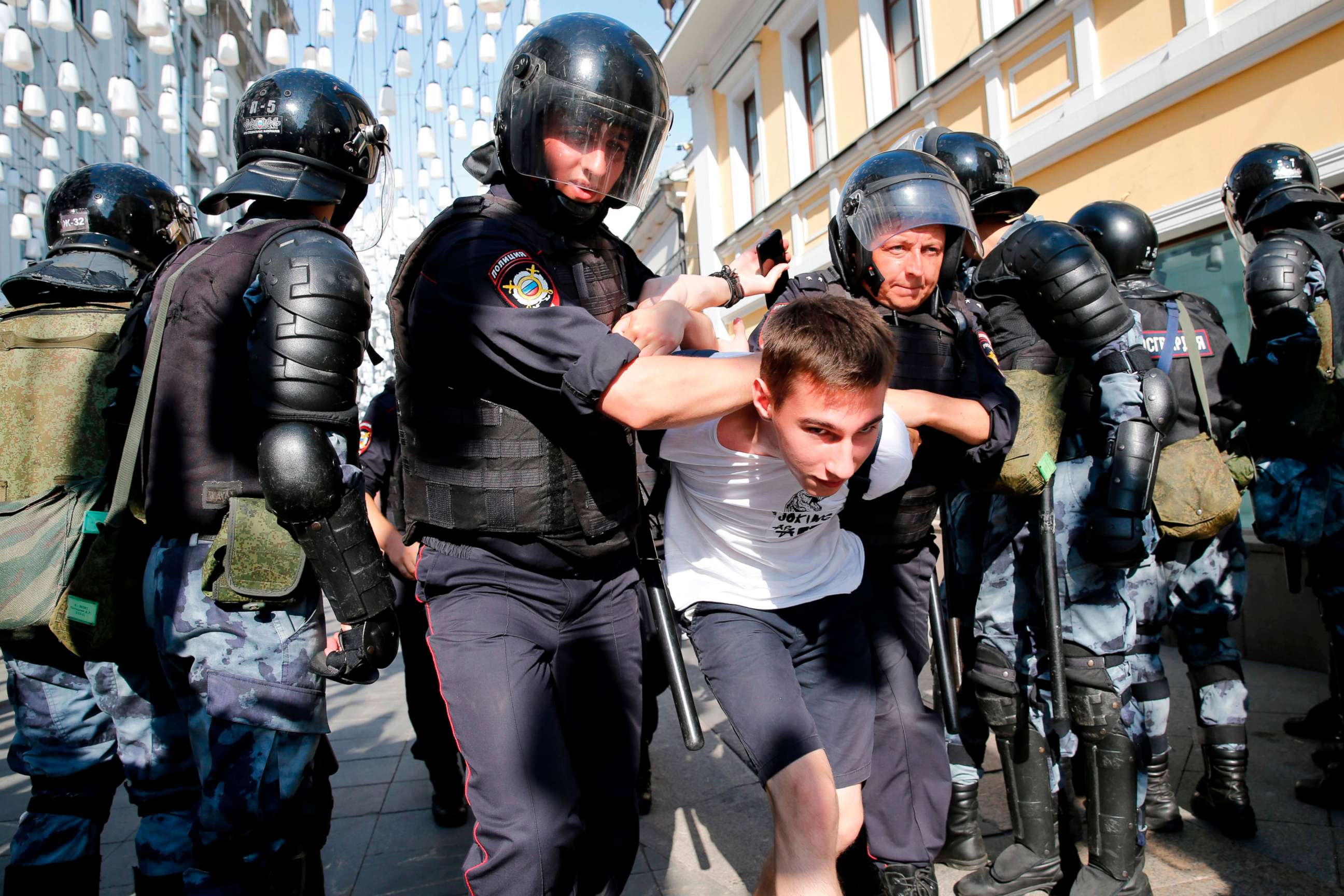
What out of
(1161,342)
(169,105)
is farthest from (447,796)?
(169,105)

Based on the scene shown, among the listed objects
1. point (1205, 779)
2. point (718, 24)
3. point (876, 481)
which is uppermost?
point (718, 24)

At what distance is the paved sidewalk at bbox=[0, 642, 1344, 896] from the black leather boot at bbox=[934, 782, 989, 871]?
0.06 meters

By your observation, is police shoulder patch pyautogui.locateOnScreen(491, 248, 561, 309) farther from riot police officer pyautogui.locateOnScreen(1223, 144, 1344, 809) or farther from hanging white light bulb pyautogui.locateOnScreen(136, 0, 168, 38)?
hanging white light bulb pyautogui.locateOnScreen(136, 0, 168, 38)

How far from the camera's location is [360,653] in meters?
1.97

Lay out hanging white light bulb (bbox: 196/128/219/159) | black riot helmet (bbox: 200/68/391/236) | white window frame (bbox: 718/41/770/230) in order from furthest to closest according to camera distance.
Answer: hanging white light bulb (bbox: 196/128/219/159) < white window frame (bbox: 718/41/770/230) < black riot helmet (bbox: 200/68/391/236)

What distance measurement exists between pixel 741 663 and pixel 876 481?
1.75 feet

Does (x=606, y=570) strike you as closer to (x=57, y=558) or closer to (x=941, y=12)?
(x=57, y=558)

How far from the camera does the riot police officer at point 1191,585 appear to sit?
2832 millimetres

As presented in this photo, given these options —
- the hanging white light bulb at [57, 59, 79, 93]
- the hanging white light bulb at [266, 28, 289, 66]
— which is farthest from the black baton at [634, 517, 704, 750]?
the hanging white light bulb at [57, 59, 79, 93]

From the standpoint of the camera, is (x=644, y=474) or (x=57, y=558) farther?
(x=644, y=474)

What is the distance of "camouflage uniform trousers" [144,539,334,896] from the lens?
1967 mm

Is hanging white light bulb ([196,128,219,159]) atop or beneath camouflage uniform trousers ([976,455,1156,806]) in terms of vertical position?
atop

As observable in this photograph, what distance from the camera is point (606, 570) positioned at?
6.71 ft

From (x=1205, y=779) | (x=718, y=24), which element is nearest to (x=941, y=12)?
(x=718, y=24)
